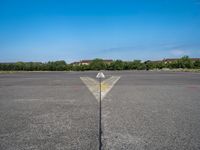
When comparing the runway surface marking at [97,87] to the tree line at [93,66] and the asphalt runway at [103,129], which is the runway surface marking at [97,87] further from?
the tree line at [93,66]

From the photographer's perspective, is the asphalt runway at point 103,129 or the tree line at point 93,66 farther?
the tree line at point 93,66

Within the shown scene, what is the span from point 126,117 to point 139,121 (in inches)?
19.8

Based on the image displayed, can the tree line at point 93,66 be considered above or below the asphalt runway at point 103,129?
above

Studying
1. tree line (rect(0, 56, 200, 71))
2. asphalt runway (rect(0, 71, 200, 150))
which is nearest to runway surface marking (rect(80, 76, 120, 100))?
asphalt runway (rect(0, 71, 200, 150))

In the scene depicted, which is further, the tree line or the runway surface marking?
the tree line

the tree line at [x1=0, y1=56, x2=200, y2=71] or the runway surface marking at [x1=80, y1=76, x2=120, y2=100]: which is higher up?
the tree line at [x1=0, y1=56, x2=200, y2=71]

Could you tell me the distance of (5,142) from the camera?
3.83 metres

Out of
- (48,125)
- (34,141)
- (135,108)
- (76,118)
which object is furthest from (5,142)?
(135,108)

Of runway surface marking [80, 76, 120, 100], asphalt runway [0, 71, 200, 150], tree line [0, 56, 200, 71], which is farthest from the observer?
tree line [0, 56, 200, 71]

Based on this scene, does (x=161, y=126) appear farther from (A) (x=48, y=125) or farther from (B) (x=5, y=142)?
(B) (x=5, y=142)

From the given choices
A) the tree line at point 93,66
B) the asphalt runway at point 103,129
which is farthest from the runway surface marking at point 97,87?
the tree line at point 93,66

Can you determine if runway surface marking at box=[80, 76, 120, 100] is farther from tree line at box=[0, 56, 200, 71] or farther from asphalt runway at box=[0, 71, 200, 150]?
tree line at box=[0, 56, 200, 71]

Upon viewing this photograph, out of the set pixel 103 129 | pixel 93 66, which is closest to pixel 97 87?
pixel 103 129

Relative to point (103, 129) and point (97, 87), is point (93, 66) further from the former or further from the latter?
point (103, 129)
